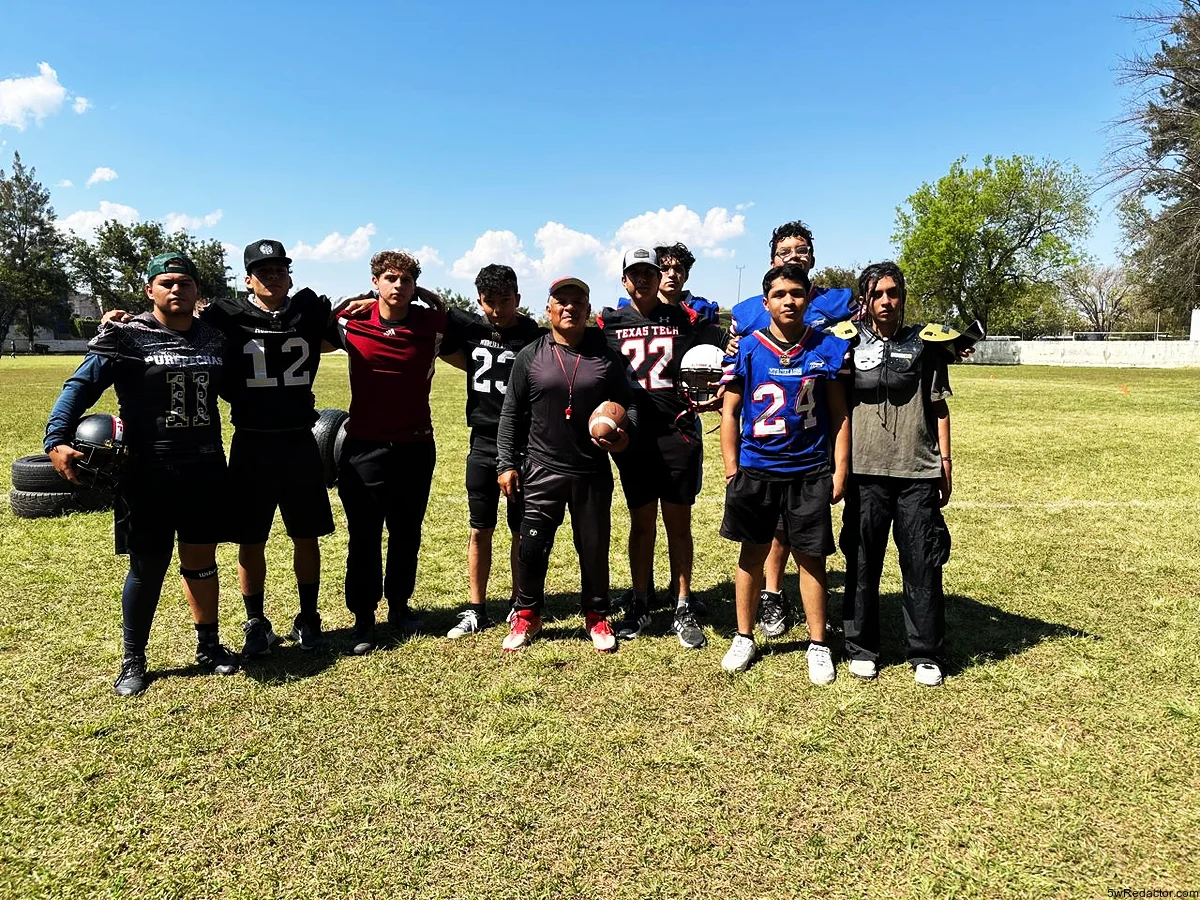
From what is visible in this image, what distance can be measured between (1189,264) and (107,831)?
159 feet

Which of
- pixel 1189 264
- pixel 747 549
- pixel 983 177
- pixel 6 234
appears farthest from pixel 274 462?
pixel 6 234

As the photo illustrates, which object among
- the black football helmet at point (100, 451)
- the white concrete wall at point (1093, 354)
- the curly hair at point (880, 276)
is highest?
the white concrete wall at point (1093, 354)

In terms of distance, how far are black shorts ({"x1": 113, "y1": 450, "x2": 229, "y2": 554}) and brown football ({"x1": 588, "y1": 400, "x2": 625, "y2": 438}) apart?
7.15ft

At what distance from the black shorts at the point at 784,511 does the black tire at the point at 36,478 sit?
23.9 feet

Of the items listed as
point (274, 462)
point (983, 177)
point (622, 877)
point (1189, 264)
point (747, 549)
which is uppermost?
point (983, 177)

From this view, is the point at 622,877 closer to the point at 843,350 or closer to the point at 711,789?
the point at 711,789

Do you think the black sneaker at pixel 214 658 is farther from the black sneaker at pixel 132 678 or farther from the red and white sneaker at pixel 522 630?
the red and white sneaker at pixel 522 630

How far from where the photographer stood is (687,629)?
183 inches

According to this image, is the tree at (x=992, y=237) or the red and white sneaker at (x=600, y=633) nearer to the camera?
the red and white sneaker at (x=600, y=633)

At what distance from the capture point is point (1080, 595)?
5352 millimetres

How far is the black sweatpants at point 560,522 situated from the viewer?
439 cm

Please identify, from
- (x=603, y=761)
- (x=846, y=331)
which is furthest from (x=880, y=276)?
(x=603, y=761)

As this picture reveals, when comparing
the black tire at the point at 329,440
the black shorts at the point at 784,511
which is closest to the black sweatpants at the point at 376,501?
the black shorts at the point at 784,511

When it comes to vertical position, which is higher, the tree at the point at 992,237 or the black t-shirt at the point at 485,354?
the tree at the point at 992,237
